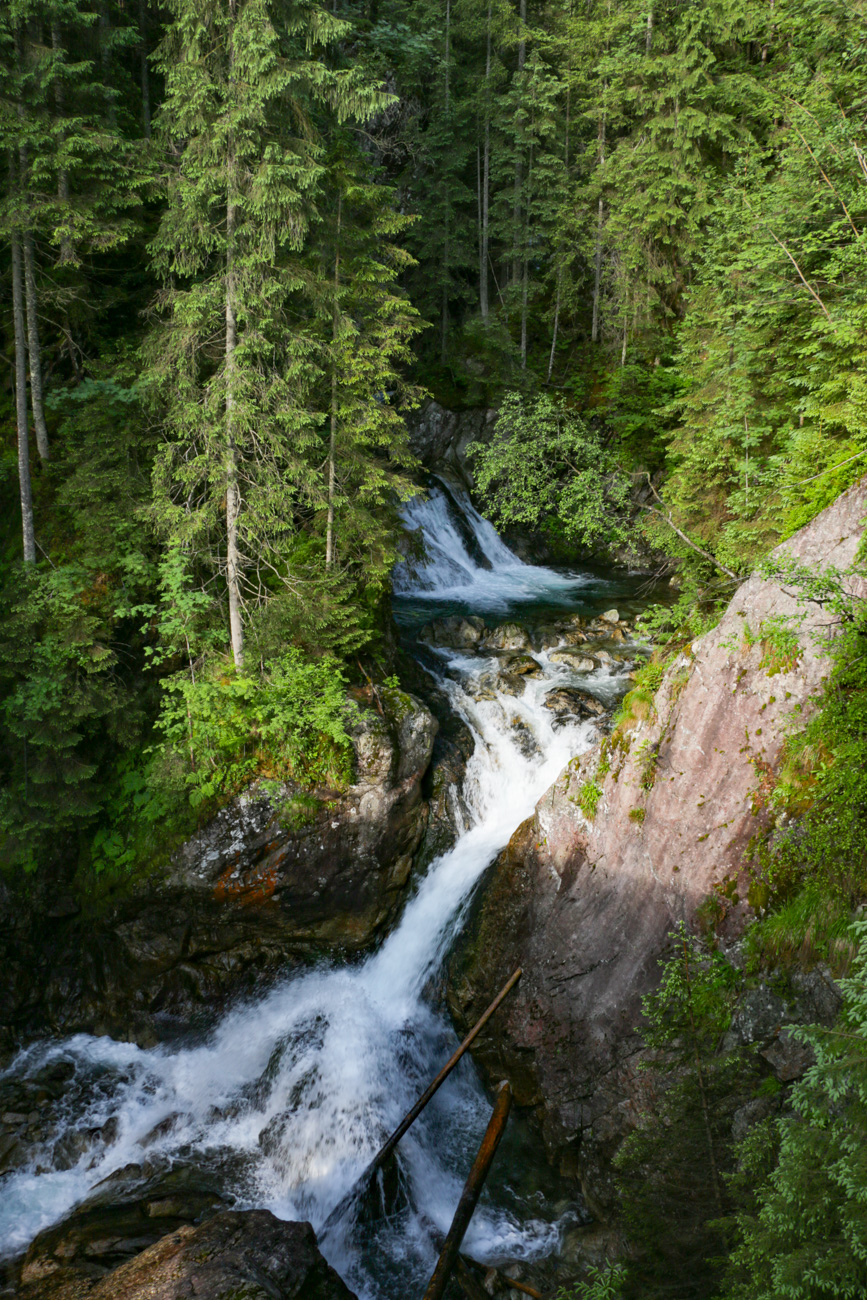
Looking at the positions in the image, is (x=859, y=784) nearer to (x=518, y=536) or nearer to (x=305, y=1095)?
(x=305, y=1095)

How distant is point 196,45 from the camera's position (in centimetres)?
809

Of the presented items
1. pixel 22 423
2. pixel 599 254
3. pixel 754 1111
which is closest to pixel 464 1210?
pixel 754 1111

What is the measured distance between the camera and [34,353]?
980 cm

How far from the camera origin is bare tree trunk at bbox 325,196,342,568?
9.91 m

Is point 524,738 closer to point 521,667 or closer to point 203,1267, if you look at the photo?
point 521,667

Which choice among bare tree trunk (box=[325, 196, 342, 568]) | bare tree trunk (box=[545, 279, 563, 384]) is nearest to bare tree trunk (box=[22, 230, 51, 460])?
bare tree trunk (box=[325, 196, 342, 568])

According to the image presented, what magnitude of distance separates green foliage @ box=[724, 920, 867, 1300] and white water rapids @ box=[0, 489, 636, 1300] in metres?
4.74

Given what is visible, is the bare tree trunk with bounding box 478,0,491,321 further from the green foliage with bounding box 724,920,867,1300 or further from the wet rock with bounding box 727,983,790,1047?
the green foliage with bounding box 724,920,867,1300

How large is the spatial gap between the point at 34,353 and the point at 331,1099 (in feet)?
37.1

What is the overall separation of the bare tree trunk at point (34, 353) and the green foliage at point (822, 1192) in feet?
39.4

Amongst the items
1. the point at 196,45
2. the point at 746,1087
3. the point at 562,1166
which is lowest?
the point at 562,1166

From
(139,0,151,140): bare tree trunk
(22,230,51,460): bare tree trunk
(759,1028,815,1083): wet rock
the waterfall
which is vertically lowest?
(759,1028,815,1083): wet rock

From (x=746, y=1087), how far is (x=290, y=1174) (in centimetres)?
541

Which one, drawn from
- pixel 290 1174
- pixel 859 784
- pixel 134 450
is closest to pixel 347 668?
pixel 134 450
